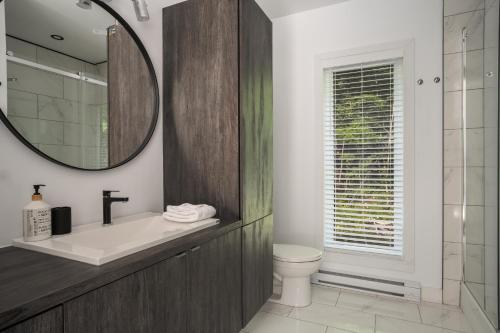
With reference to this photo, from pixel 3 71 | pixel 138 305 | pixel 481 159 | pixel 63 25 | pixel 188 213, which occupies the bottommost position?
pixel 138 305

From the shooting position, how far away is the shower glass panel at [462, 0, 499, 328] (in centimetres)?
176

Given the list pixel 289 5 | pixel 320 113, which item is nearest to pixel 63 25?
pixel 289 5

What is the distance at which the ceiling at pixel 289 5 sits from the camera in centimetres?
261

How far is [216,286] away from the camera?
147 cm

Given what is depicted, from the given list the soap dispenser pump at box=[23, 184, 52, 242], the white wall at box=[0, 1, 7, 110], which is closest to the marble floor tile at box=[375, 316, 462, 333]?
the soap dispenser pump at box=[23, 184, 52, 242]

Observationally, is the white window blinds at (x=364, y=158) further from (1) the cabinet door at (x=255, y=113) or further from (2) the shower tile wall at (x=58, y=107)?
(2) the shower tile wall at (x=58, y=107)

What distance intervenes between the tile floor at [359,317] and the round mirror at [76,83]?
1.58 m

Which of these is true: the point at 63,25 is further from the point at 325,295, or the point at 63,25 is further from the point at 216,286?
the point at 325,295

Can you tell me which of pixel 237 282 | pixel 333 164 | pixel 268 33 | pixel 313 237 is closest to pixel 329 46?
pixel 268 33

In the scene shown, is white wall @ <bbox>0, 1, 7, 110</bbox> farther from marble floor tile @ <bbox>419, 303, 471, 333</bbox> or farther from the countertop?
marble floor tile @ <bbox>419, 303, 471, 333</bbox>

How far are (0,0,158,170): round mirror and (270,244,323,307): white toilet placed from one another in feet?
4.52

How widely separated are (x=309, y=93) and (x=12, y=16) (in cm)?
222

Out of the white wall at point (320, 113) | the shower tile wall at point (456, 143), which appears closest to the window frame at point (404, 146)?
the white wall at point (320, 113)

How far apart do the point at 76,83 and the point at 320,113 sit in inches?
78.8
